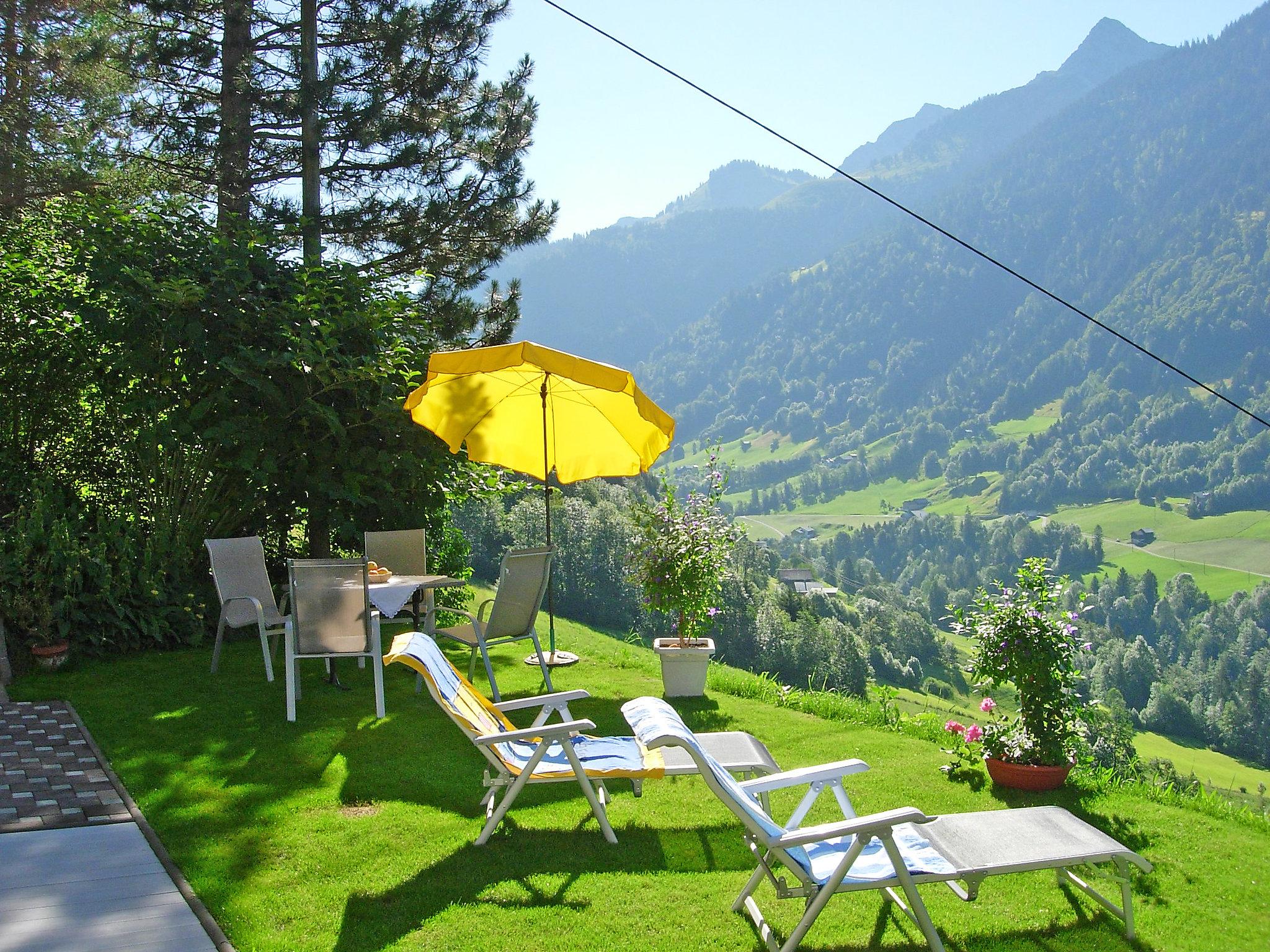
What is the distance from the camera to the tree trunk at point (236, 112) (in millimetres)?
10531

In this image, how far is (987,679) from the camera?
4.86 metres

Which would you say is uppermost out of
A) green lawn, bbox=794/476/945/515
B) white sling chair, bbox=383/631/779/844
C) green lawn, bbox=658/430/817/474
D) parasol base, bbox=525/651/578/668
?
green lawn, bbox=658/430/817/474

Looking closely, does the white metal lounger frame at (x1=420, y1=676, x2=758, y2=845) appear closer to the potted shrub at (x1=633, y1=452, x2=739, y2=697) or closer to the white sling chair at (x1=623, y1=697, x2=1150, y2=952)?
the white sling chair at (x1=623, y1=697, x2=1150, y2=952)

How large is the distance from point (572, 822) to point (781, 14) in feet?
31.5

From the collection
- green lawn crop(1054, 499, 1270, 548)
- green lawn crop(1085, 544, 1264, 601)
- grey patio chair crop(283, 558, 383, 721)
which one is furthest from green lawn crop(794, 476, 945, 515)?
grey patio chair crop(283, 558, 383, 721)

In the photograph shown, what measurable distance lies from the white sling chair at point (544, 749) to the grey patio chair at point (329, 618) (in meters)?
1.50

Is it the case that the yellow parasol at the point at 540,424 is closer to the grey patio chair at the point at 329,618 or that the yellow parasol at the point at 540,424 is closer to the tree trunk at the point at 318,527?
the grey patio chair at the point at 329,618

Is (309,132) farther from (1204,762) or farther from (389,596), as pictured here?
(1204,762)

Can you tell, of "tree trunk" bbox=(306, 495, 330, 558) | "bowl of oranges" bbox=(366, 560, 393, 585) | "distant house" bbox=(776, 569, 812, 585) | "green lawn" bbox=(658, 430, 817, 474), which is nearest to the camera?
"bowl of oranges" bbox=(366, 560, 393, 585)

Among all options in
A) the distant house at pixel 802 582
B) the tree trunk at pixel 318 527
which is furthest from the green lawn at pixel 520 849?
the distant house at pixel 802 582

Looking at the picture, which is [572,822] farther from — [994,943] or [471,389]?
[471,389]

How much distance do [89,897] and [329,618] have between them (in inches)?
100

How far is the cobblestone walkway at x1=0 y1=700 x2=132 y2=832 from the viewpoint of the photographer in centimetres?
381

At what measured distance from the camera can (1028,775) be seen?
454 centimetres
